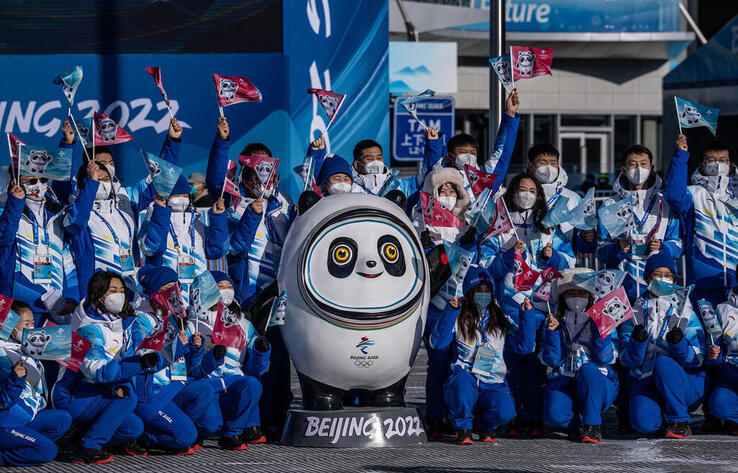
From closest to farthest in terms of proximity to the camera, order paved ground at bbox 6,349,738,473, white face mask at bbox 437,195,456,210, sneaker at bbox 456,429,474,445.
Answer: paved ground at bbox 6,349,738,473
sneaker at bbox 456,429,474,445
white face mask at bbox 437,195,456,210

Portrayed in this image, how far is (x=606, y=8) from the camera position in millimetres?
31203

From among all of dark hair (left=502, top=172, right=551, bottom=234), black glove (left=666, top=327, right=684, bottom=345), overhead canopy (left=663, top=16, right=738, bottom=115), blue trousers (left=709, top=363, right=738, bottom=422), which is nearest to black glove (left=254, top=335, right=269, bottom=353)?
dark hair (left=502, top=172, right=551, bottom=234)

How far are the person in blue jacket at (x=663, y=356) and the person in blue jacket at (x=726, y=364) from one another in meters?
0.08

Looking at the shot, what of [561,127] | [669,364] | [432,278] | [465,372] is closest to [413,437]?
[465,372]

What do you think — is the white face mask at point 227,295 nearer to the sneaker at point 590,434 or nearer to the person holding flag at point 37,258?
the person holding flag at point 37,258

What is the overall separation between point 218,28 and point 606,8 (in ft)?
71.0

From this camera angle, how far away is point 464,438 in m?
7.20

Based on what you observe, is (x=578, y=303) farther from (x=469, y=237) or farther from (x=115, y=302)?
(x=115, y=302)

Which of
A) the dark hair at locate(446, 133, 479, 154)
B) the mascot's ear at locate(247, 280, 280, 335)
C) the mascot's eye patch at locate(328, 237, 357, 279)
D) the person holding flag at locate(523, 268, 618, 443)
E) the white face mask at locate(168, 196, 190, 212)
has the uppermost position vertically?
the dark hair at locate(446, 133, 479, 154)

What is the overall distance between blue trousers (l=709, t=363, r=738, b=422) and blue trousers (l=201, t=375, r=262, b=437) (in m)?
2.85

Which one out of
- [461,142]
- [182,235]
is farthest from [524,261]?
[182,235]

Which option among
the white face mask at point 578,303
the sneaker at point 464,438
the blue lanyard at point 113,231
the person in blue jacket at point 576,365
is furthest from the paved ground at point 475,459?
the blue lanyard at point 113,231

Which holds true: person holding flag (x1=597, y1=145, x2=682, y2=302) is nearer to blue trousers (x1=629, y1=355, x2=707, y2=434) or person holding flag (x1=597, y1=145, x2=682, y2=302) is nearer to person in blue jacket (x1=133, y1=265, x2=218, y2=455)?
blue trousers (x1=629, y1=355, x2=707, y2=434)

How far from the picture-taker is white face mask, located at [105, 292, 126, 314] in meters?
6.83
